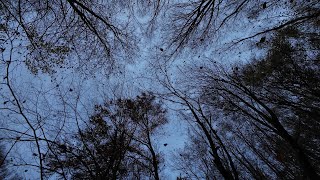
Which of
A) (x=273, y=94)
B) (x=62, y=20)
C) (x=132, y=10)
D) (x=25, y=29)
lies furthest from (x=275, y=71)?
(x=25, y=29)

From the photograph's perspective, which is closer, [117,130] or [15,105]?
[15,105]

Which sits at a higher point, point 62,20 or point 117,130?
point 62,20

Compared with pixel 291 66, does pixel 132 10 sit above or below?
below

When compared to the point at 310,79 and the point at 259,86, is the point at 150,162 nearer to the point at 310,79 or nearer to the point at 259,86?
the point at 259,86

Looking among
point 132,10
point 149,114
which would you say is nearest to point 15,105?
point 132,10

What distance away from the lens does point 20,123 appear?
501 cm

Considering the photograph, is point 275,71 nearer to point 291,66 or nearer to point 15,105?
point 291,66

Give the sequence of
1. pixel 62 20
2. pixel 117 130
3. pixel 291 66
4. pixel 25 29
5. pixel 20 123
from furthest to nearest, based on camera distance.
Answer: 1. pixel 291 66
2. pixel 117 130
3. pixel 62 20
4. pixel 25 29
5. pixel 20 123

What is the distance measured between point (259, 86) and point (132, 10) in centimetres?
571

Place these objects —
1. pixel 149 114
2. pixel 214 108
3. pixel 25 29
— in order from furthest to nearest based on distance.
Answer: pixel 149 114 < pixel 214 108 < pixel 25 29

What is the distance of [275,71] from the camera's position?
359 inches

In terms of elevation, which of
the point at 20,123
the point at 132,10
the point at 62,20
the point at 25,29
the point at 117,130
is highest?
the point at 132,10

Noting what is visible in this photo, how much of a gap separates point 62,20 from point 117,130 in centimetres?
371

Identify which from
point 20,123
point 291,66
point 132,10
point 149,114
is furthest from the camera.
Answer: point 149,114
